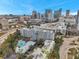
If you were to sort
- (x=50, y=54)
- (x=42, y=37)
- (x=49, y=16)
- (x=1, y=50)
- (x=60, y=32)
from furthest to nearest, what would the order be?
(x=49, y=16)
(x=60, y=32)
(x=42, y=37)
(x=1, y=50)
(x=50, y=54)

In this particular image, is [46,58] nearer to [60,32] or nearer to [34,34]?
[34,34]

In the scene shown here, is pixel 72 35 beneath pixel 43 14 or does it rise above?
beneath

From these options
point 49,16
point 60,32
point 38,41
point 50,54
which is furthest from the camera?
point 49,16

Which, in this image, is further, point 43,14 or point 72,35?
point 43,14

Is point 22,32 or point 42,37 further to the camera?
point 22,32

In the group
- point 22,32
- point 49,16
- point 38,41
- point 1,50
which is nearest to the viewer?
point 1,50

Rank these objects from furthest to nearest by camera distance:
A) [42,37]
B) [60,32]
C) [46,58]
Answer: [60,32] < [42,37] < [46,58]

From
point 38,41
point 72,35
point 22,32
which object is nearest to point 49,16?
point 72,35

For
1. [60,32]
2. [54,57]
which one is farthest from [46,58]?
[60,32]

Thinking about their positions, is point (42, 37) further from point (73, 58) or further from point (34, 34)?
point (73, 58)
